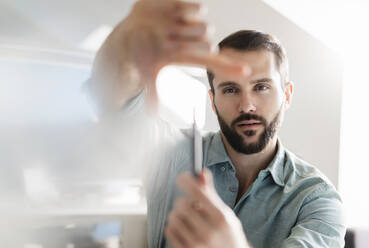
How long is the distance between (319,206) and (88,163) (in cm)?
38

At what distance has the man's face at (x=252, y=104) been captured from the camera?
1.37 feet

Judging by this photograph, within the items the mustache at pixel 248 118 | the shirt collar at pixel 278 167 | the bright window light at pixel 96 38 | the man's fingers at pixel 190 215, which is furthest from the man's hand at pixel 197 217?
the shirt collar at pixel 278 167

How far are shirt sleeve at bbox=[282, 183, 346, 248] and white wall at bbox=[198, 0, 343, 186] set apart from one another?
1.25 ft

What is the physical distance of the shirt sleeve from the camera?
1.63ft

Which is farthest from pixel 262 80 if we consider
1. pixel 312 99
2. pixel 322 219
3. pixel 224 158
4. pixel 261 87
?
pixel 312 99

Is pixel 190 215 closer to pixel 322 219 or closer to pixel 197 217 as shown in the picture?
pixel 197 217

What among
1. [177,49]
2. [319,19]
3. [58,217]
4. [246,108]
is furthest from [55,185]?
[319,19]

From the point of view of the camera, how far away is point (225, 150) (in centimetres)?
51

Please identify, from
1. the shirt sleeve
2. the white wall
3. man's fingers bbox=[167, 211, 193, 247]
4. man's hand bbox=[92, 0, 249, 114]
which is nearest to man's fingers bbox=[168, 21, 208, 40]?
man's hand bbox=[92, 0, 249, 114]

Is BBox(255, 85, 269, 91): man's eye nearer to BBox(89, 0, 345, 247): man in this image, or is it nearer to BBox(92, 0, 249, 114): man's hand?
BBox(89, 0, 345, 247): man

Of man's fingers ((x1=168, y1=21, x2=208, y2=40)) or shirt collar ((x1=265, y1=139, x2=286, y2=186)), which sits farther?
shirt collar ((x1=265, y1=139, x2=286, y2=186))

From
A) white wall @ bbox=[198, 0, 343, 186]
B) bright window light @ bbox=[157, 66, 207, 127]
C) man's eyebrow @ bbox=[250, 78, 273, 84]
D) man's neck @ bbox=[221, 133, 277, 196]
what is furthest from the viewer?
white wall @ bbox=[198, 0, 343, 186]

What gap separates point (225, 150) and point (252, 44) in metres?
0.18

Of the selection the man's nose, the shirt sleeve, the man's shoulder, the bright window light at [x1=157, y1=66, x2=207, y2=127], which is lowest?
the shirt sleeve
